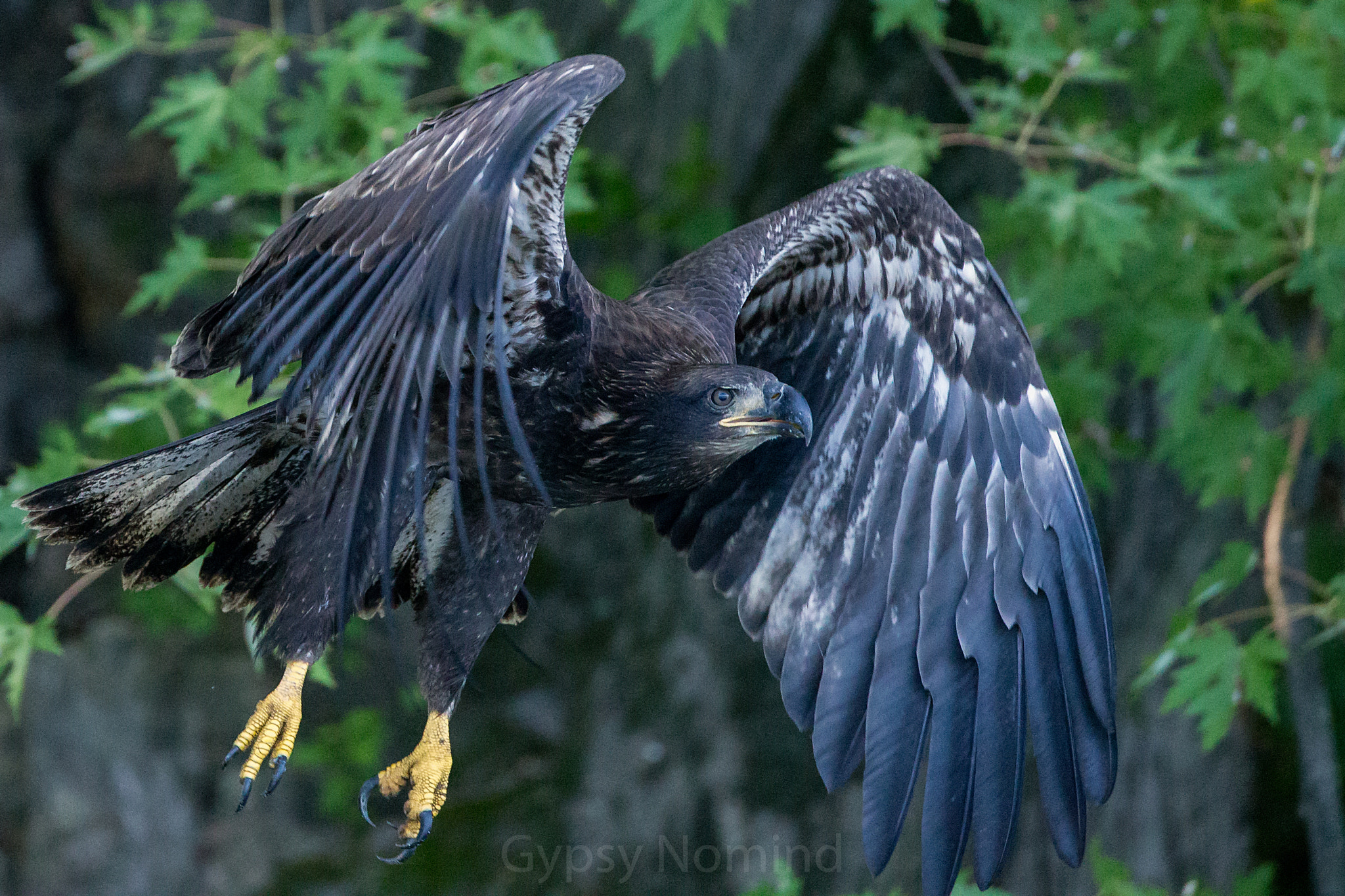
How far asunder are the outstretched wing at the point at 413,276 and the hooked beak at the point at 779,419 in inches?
18.2

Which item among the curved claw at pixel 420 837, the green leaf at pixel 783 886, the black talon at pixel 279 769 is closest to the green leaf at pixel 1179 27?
the green leaf at pixel 783 886

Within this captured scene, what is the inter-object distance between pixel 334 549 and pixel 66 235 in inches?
153

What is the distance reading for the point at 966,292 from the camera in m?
3.06

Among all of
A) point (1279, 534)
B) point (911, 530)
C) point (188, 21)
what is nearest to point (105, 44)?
point (188, 21)

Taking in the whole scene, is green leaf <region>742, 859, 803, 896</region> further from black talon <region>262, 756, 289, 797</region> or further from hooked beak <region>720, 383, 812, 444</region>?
black talon <region>262, 756, 289, 797</region>

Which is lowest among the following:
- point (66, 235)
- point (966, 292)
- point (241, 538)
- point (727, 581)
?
point (66, 235)

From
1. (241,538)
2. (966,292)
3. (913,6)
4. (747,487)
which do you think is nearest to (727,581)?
(747,487)

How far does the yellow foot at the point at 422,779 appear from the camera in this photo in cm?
262

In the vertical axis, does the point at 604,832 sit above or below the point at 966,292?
below

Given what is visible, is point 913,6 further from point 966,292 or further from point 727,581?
point 727,581

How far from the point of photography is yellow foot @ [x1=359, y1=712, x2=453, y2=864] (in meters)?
2.62

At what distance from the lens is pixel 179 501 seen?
8.91 ft

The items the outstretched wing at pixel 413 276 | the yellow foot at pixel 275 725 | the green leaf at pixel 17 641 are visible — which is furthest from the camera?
the green leaf at pixel 17 641

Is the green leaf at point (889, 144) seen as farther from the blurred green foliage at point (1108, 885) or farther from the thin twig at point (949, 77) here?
the blurred green foliage at point (1108, 885)
